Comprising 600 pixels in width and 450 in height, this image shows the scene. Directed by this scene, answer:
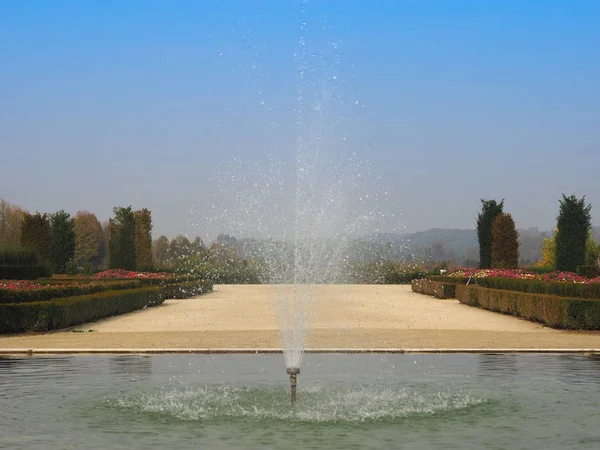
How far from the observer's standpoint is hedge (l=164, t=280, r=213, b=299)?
44.4 m

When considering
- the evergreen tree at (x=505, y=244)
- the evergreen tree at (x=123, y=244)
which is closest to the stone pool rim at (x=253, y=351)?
the evergreen tree at (x=505, y=244)

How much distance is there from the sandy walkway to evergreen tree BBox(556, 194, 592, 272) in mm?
20636

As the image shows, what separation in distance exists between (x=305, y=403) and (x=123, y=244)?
50.1 m

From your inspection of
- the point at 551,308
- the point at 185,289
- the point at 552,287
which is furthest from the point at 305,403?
the point at 185,289

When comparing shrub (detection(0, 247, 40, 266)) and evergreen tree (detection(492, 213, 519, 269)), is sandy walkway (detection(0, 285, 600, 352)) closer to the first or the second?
shrub (detection(0, 247, 40, 266))

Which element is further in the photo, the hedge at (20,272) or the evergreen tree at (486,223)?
the evergreen tree at (486,223)

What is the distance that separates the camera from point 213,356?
57.5 ft

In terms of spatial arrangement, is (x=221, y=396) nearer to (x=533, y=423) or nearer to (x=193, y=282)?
(x=533, y=423)

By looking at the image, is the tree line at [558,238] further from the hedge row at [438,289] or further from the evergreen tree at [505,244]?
the hedge row at [438,289]

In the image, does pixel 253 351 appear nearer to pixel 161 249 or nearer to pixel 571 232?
pixel 571 232

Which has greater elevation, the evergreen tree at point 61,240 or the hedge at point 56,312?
the evergreen tree at point 61,240

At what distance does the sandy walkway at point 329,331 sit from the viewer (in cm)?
1936

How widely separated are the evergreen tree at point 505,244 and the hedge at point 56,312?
1223 inches

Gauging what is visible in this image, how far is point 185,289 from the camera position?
46031mm
